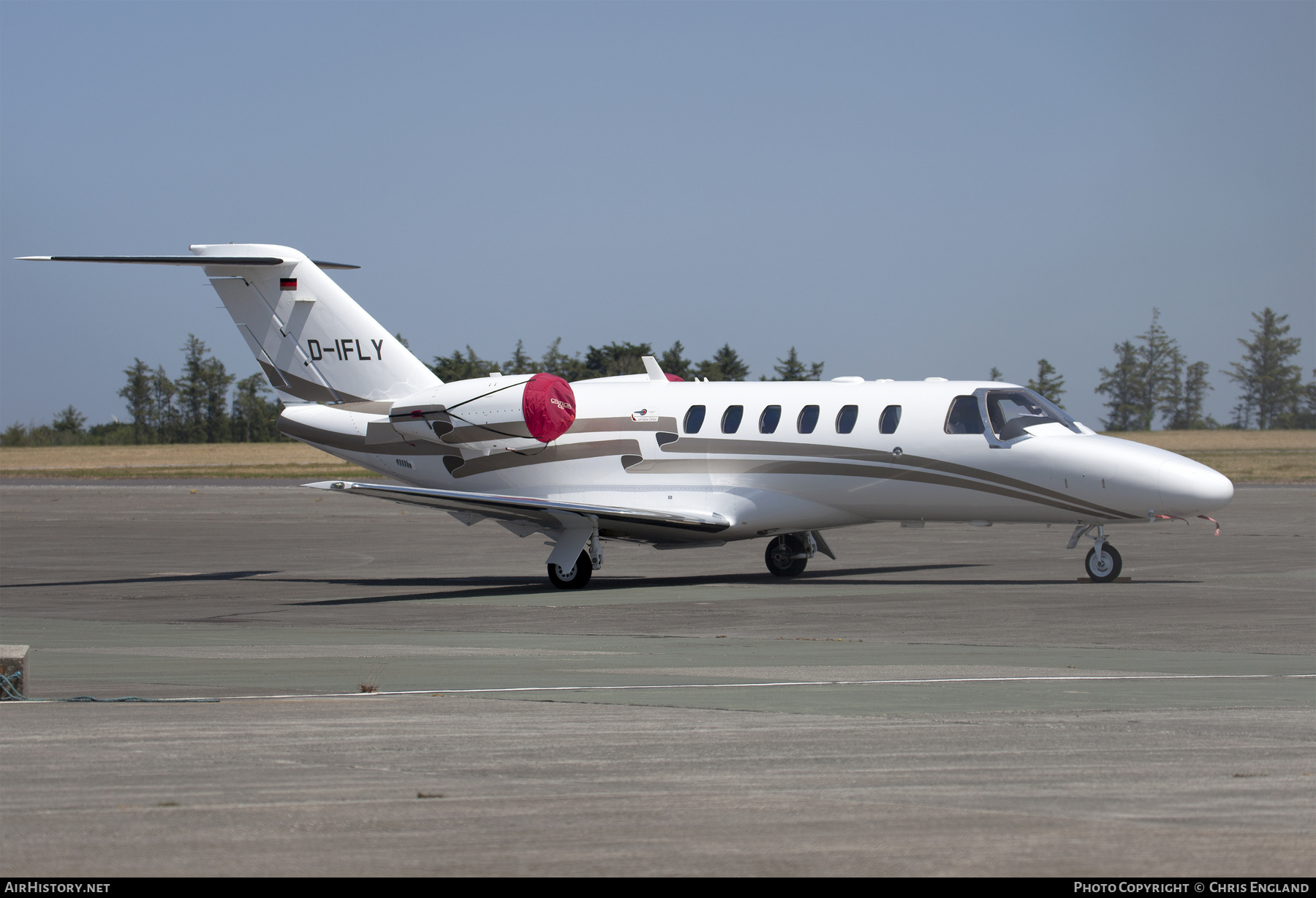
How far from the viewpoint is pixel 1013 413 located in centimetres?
2142

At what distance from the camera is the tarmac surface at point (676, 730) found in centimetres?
596

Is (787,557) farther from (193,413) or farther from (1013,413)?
(193,413)

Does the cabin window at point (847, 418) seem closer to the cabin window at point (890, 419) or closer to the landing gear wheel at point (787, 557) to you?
the cabin window at point (890, 419)

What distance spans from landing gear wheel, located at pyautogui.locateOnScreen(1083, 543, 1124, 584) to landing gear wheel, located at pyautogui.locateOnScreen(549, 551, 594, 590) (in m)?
7.28

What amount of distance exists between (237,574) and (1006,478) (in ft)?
42.2

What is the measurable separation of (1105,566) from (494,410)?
384 inches

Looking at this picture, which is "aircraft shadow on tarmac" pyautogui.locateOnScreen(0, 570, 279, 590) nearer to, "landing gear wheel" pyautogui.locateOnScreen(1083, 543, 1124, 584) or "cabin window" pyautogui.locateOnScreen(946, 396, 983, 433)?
"cabin window" pyautogui.locateOnScreen(946, 396, 983, 433)

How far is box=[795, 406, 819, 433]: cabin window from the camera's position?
2230 centimetres

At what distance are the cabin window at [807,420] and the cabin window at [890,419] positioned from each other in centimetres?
101

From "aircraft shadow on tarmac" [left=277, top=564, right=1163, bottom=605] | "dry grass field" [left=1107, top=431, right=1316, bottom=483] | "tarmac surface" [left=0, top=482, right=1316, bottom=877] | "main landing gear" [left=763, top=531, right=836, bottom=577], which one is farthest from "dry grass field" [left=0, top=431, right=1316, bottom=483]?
"tarmac surface" [left=0, top=482, right=1316, bottom=877]

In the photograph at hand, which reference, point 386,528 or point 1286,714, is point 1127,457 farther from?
point 386,528

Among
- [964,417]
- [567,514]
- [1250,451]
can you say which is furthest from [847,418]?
[1250,451]

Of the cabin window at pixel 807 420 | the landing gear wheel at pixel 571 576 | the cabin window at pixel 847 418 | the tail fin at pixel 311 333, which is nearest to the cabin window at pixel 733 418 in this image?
the cabin window at pixel 807 420

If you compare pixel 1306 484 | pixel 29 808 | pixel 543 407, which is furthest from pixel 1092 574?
pixel 1306 484
